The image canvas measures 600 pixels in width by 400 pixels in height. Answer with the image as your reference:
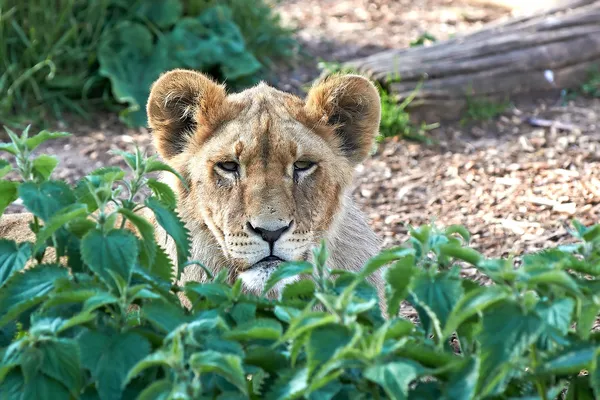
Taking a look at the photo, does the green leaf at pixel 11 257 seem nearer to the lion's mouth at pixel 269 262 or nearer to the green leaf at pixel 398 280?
the green leaf at pixel 398 280

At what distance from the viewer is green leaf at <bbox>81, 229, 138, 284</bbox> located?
7.72 ft

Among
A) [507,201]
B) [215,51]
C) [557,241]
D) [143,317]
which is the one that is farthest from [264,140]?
[215,51]

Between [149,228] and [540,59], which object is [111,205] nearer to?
[149,228]

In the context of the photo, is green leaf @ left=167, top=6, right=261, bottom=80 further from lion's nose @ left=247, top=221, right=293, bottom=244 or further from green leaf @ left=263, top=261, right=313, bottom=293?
green leaf @ left=263, top=261, right=313, bottom=293

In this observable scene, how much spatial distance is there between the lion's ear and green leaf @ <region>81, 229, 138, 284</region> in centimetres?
157


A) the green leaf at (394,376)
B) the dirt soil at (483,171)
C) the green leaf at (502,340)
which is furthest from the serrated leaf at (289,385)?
the dirt soil at (483,171)

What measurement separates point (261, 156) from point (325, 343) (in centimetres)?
150

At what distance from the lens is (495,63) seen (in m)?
6.84

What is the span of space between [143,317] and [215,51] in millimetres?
4910

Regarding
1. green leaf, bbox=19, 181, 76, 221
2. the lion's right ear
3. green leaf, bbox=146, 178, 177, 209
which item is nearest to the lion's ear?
the lion's right ear

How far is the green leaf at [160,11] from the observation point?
23.8 feet

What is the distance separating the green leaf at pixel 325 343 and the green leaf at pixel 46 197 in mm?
766

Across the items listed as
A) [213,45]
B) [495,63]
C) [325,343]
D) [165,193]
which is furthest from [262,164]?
[213,45]

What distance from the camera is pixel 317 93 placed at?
386 cm
